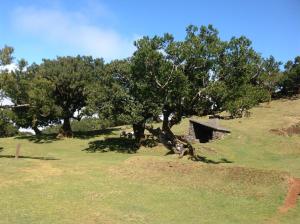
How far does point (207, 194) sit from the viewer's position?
24.1 meters

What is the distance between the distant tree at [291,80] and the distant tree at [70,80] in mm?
40092

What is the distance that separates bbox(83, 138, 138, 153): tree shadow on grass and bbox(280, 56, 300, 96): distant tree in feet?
135

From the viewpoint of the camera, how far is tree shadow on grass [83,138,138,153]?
45044 millimetres

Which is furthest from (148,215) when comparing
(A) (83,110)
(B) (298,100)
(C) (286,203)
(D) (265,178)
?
(B) (298,100)

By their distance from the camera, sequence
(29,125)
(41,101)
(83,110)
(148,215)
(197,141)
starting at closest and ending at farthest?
(148,215) → (41,101) → (197,141) → (83,110) → (29,125)

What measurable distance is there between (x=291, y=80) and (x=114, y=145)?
45180mm

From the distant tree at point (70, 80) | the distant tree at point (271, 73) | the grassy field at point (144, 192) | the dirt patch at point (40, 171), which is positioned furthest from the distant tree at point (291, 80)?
the dirt patch at point (40, 171)

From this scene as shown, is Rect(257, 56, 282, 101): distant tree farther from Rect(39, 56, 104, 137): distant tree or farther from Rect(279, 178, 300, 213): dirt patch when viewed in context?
Rect(279, 178, 300, 213): dirt patch

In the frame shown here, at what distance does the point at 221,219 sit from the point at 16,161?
718 inches

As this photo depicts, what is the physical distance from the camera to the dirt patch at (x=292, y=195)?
21.8 metres

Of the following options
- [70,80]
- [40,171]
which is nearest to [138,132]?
[70,80]

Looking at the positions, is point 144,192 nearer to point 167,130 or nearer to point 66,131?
point 167,130

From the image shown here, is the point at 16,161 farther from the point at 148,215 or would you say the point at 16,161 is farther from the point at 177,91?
the point at 148,215

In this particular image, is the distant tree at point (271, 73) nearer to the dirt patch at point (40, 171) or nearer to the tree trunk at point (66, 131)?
the tree trunk at point (66, 131)
